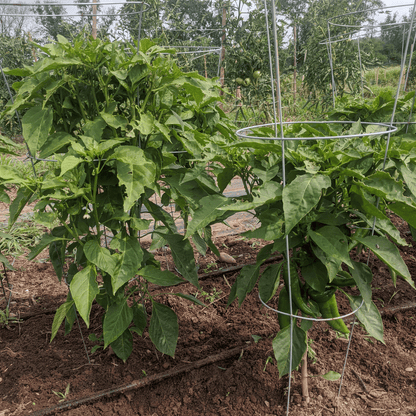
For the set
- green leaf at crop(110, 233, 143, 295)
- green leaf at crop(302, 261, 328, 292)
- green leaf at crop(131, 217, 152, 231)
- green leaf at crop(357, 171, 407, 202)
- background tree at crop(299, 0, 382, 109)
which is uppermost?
background tree at crop(299, 0, 382, 109)

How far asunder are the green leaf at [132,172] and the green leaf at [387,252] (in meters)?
0.85

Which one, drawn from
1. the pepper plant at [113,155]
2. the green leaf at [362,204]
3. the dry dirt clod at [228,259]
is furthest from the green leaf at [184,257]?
the dry dirt clod at [228,259]

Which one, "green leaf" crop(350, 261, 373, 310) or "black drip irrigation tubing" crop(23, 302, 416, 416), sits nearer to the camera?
"green leaf" crop(350, 261, 373, 310)

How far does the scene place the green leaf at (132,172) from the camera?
145 cm

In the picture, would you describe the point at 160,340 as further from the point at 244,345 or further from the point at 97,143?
the point at 97,143

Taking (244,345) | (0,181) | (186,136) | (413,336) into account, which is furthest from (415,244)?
(0,181)

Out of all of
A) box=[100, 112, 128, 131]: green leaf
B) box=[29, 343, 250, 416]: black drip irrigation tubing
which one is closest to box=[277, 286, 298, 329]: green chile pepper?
box=[29, 343, 250, 416]: black drip irrigation tubing

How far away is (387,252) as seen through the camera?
54.7 inches

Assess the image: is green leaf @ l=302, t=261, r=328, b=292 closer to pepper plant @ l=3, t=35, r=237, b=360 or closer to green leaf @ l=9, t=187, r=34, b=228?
pepper plant @ l=3, t=35, r=237, b=360

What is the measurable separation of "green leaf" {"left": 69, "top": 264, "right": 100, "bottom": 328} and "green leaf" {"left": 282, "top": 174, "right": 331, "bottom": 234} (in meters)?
0.83

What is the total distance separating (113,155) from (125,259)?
0.44 m

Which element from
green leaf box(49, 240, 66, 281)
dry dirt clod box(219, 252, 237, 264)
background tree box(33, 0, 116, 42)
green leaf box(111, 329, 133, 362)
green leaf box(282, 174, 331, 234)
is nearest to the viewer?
green leaf box(282, 174, 331, 234)

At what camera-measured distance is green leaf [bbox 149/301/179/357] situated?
1731 millimetres

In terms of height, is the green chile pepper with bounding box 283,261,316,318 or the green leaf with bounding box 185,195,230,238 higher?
the green leaf with bounding box 185,195,230,238
